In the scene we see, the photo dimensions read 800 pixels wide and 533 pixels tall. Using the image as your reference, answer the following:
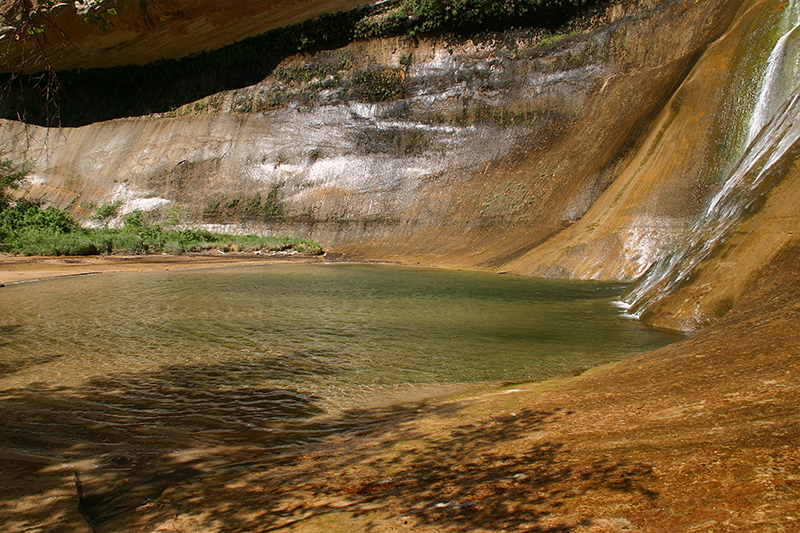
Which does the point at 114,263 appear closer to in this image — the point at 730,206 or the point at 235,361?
the point at 235,361

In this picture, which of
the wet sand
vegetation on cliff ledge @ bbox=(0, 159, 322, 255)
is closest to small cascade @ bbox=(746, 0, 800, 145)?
the wet sand

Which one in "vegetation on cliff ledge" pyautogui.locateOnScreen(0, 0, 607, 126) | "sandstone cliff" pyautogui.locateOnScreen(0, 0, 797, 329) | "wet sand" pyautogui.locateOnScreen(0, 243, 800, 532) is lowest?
"wet sand" pyautogui.locateOnScreen(0, 243, 800, 532)

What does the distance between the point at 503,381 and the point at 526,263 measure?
11.9 m

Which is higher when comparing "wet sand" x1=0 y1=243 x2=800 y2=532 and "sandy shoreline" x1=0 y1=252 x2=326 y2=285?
"wet sand" x1=0 y1=243 x2=800 y2=532

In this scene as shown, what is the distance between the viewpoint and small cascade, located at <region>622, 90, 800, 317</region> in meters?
7.85

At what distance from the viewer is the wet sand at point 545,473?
6.75 ft

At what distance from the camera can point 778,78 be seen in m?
14.2

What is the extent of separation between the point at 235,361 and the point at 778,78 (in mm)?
15122

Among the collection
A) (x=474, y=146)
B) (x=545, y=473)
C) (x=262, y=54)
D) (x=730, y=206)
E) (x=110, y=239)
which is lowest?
(x=110, y=239)

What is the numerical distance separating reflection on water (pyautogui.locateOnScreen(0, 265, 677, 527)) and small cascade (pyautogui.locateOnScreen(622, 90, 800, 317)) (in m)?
0.93

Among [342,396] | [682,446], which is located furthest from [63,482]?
[682,446]

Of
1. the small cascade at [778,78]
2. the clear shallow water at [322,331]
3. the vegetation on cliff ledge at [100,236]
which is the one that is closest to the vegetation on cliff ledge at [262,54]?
the vegetation on cliff ledge at [100,236]

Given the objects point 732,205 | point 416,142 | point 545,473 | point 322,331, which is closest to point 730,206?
point 732,205

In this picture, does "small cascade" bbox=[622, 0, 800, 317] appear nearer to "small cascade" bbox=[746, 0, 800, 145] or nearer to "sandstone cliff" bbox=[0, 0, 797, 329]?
"sandstone cliff" bbox=[0, 0, 797, 329]
